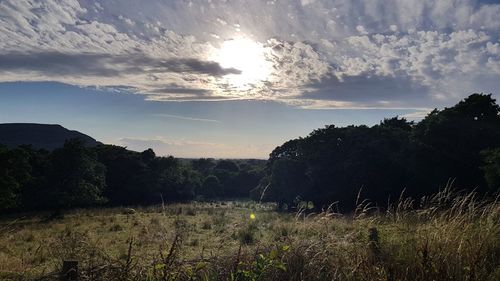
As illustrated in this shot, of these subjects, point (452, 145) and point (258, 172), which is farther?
point (258, 172)

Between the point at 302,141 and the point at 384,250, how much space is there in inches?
1575

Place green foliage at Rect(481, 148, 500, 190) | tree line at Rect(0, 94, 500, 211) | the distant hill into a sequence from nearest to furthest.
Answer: green foliage at Rect(481, 148, 500, 190) < tree line at Rect(0, 94, 500, 211) < the distant hill

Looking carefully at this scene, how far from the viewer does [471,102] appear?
96.0 feet

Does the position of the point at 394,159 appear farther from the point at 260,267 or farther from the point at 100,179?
the point at 260,267

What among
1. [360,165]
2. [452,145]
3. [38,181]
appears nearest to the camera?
[452,145]

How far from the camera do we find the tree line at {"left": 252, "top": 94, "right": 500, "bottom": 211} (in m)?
28.1

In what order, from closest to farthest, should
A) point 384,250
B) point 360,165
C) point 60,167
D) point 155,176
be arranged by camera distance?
point 384,250 < point 60,167 < point 360,165 < point 155,176

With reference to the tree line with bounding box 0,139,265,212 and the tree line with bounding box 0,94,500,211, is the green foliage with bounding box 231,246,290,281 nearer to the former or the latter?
the tree line with bounding box 0,139,265,212

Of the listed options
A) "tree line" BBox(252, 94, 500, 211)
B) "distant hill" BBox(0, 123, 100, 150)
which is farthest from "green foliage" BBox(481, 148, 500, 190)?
"distant hill" BBox(0, 123, 100, 150)

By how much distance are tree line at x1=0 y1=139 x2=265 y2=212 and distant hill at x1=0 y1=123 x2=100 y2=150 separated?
64971mm

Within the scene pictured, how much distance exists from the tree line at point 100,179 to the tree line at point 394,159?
13505 millimetres

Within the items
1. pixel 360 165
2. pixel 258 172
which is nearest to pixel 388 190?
pixel 360 165

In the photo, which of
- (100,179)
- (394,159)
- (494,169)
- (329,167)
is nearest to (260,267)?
(494,169)

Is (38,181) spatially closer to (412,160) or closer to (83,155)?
(83,155)
